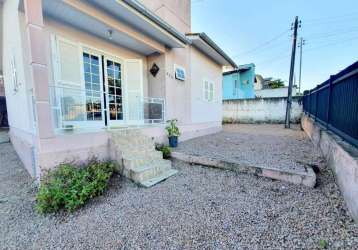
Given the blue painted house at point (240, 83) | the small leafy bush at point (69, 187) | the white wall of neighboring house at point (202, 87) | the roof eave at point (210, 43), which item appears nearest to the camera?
the small leafy bush at point (69, 187)

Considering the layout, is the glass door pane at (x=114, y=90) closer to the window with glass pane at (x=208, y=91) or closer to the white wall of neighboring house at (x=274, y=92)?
the window with glass pane at (x=208, y=91)

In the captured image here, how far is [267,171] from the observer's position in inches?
121

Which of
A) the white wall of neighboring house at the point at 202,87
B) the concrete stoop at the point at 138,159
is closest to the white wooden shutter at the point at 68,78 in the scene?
the concrete stoop at the point at 138,159

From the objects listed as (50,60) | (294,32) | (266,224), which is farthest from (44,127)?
(294,32)

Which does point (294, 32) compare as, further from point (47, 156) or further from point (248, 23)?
point (47, 156)

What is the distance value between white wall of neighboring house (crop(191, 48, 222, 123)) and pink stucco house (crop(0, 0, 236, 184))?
0.14ft

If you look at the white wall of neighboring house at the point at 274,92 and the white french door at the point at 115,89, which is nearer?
the white french door at the point at 115,89

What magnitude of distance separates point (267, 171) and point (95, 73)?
4867 mm

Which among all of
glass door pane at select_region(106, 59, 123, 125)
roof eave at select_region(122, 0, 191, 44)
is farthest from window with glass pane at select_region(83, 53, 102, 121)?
roof eave at select_region(122, 0, 191, 44)

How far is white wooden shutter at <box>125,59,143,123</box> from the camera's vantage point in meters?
5.43

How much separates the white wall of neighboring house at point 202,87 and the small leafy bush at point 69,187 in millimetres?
4579

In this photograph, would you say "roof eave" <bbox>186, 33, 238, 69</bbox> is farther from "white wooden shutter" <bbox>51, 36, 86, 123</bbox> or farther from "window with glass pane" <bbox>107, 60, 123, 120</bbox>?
"white wooden shutter" <bbox>51, 36, 86, 123</bbox>

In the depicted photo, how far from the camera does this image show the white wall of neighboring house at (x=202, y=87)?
6.96m

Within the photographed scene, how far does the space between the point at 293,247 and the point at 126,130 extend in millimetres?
3753
